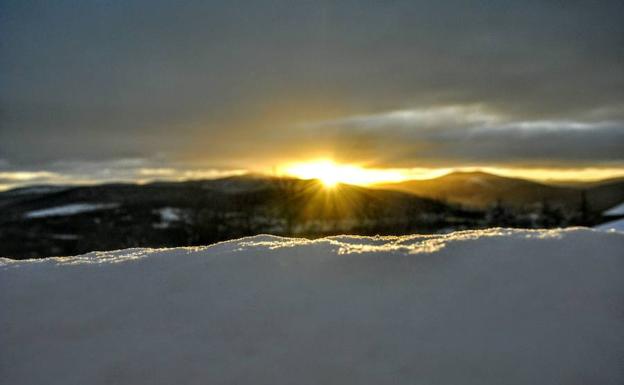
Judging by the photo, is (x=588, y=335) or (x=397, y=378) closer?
(x=397, y=378)

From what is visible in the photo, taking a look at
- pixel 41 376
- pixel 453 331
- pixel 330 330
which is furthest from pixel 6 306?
pixel 453 331

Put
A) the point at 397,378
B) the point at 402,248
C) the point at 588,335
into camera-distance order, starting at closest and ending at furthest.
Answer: the point at 397,378
the point at 588,335
the point at 402,248

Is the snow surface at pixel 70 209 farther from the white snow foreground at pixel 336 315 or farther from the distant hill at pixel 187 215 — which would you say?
the white snow foreground at pixel 336 315

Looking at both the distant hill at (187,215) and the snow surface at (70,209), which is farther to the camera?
the snow surface at (70,209)

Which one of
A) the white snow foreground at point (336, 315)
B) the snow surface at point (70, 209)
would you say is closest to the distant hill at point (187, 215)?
the snow surface at point (70, 209)

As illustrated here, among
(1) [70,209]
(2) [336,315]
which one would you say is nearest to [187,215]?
(1) [70,209]

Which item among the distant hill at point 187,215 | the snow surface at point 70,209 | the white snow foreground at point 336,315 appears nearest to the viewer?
the white snow foreground at point 336,315

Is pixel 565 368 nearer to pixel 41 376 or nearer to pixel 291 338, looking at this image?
pixel 291 338
